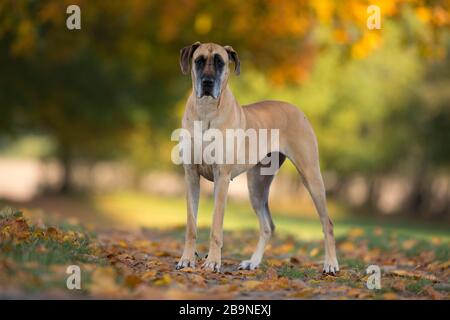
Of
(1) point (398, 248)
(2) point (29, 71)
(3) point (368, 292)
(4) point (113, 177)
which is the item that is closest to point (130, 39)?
(2) point (29, 71)

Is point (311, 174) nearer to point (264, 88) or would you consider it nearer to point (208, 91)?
point (208, 91)

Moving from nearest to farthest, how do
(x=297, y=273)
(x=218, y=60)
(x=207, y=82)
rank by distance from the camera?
(x=207, y=82)
(x=218, y=60)
(x=297, y=273)

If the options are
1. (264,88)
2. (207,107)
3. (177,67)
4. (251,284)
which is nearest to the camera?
(251,284)

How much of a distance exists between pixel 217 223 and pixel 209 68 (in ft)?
4.86

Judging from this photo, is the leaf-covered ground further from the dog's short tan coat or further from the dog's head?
the dog's head

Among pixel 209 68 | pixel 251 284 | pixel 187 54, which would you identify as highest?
pixel 187 54

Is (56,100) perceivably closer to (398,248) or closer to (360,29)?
(360,29)

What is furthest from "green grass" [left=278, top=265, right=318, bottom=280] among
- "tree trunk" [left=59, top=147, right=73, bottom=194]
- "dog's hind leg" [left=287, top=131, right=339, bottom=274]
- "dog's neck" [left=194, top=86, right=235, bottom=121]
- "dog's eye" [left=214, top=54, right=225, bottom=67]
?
"tree trunk" [left=59, top=147, right=73, bottom=194]

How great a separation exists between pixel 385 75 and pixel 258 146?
85.5ft

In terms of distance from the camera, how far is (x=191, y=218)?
686 centimetres
